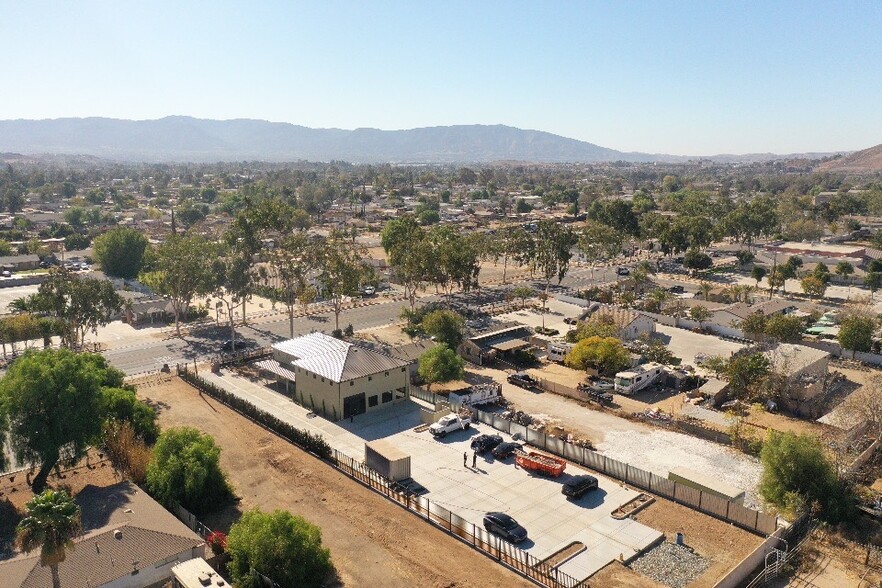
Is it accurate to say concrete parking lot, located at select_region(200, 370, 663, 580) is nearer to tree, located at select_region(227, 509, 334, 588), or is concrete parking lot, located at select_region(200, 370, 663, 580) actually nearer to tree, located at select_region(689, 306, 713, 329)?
tree, located at select_region(227, 509, 334, 588)

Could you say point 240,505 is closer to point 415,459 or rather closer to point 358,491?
point 358,491

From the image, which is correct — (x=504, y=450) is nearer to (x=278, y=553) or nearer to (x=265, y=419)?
(x=265, y=419)

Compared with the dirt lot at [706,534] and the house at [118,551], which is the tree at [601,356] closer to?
the dirt lot at [706,534]

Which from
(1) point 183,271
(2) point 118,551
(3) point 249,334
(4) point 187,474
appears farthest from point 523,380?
(1) point 183,271

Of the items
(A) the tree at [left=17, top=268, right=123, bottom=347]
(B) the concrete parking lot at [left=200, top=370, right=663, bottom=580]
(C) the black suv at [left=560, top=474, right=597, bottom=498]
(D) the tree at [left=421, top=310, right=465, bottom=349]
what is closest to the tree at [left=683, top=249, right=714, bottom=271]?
(D) the tree at [left=421, top=310, right=465, bottom=349]

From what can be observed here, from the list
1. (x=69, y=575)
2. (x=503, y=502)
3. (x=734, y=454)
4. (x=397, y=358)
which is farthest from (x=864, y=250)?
(x=69, y=575)

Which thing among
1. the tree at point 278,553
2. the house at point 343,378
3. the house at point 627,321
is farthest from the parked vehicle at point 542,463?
the house at point 627,321
